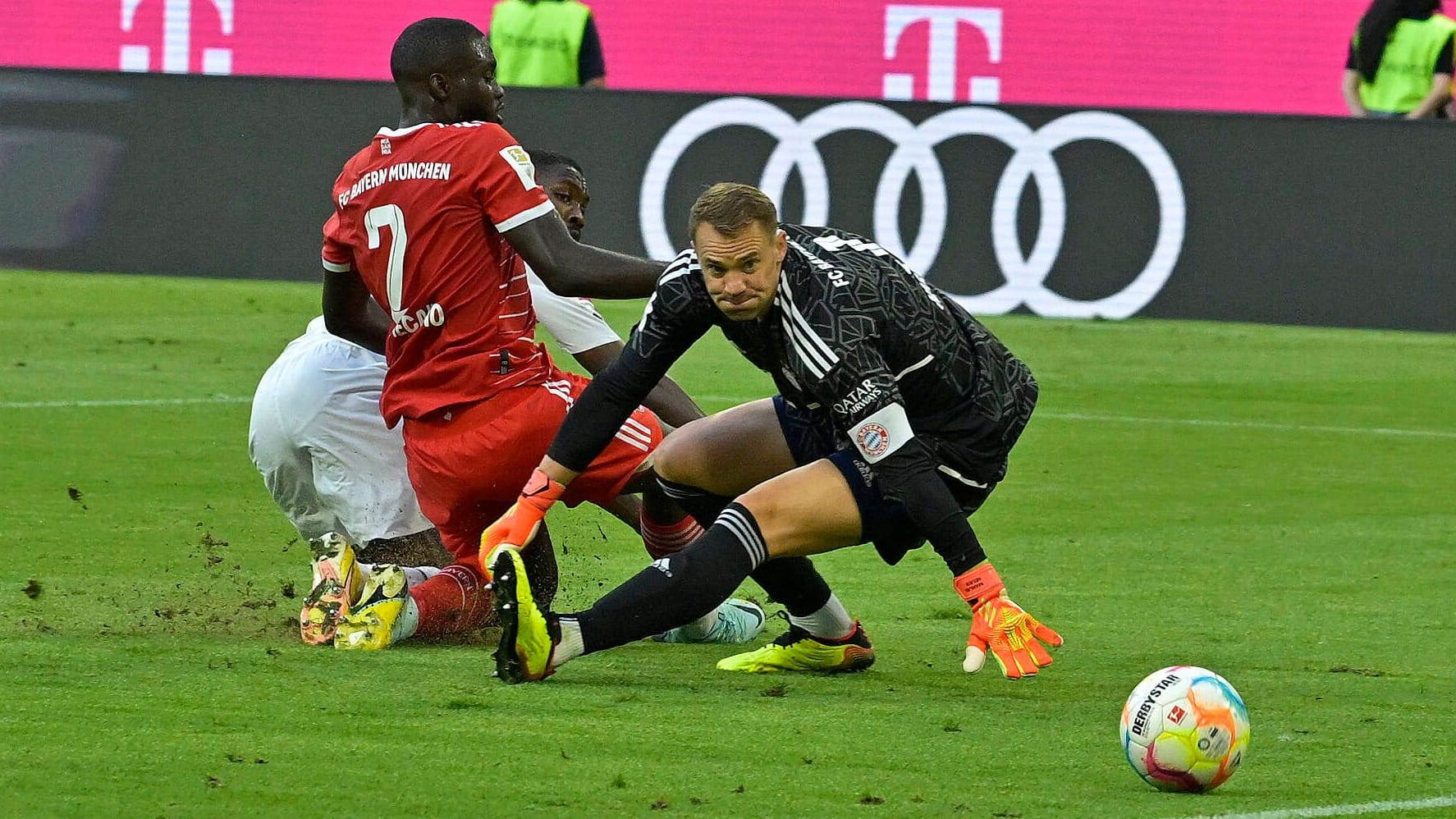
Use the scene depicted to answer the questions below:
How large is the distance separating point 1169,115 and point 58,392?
776cm

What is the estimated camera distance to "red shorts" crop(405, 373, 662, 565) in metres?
6.05

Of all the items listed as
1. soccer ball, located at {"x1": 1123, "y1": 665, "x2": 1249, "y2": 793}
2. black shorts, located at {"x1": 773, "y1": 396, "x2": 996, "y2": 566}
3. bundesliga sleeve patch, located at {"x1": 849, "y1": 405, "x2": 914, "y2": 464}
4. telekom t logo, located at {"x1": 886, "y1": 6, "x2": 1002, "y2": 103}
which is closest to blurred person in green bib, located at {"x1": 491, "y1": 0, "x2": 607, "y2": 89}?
telekom t logo, located at {"x1": 886, "y1": 6, "x2": 1002, "y2": 103}

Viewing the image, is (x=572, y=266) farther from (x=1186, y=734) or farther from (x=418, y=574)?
(x=1186, y=734)

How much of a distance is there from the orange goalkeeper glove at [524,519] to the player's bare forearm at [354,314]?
1039 millimetres

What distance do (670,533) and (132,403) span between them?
531 cm

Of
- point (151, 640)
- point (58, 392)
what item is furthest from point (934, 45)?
point (151, 640)

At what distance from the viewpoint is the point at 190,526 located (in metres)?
7.92

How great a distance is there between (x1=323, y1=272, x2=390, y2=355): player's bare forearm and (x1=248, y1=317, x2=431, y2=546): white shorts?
4.3 inches

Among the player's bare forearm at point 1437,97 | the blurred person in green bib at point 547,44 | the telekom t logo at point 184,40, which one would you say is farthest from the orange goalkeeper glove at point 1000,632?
the telekom t logo at point 184,40

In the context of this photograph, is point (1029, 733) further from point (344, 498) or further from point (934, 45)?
point (934, 45)

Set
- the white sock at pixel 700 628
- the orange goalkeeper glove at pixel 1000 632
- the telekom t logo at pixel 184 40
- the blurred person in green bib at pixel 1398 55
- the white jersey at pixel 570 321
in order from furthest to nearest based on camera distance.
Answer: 1. the telekom t logo at pixel 184 40
2. the blurred person in green bib at pixel 1398 55
3. the white jersey at pixel 570 321
4. the white sock at pixel 700 628
5. the orange goalkeeper glove at pixel 1000 632

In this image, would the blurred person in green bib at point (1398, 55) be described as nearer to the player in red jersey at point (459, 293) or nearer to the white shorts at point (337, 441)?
the white shorts at point (337, 441)

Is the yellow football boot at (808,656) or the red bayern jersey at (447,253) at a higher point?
the red bayern jersey at (447,253)

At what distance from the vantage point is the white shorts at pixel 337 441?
21.7 ft
